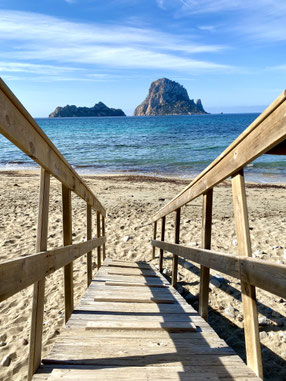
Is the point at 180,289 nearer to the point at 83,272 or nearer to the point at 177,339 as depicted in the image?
the point at 83,272

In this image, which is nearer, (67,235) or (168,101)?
(67,235)

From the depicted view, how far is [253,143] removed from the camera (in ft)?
5.53

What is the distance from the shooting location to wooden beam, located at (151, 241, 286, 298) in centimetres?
136

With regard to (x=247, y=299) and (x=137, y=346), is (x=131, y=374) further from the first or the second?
(x=247, y=299)

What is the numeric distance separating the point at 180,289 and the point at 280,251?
223cm

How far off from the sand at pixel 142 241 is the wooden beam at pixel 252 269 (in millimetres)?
1247

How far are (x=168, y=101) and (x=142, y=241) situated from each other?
7343 inches

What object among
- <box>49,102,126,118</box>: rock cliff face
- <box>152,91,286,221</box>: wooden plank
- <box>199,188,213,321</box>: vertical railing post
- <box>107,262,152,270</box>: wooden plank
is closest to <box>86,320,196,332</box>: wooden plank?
<box>199,188,213,321</box>: vertical railing post

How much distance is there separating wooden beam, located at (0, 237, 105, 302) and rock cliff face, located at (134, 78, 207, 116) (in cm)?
18339

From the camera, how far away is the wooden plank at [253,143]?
141cm

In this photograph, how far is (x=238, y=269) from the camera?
71.0 inches

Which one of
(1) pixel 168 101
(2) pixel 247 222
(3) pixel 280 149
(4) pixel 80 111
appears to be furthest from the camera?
(1) pixel 168 101

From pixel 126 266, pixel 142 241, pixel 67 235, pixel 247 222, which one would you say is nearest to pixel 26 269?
pixel 67 235

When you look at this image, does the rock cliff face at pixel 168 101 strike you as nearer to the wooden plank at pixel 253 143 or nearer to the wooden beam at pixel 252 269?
the wooden plank at pixel 253 143
